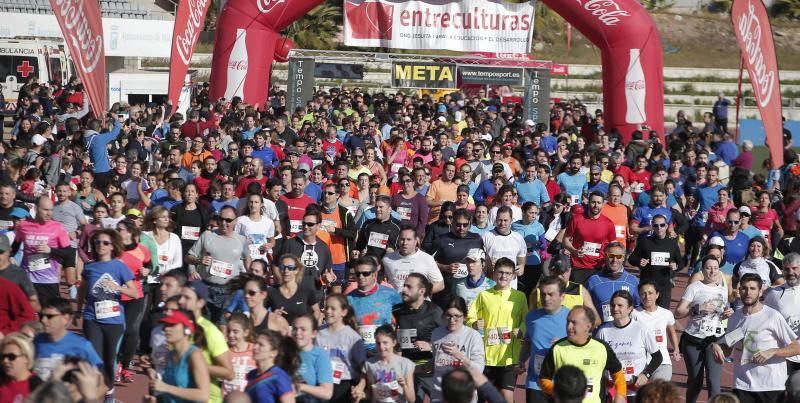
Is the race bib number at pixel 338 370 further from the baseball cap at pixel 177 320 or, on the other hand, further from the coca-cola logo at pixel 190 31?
the coca-cola logo at pixel 190 31

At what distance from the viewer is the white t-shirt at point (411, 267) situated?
9750 millimetres

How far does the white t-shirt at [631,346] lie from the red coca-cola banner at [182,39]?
12917 millimetres

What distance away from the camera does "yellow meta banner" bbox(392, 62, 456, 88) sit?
78.4 ft

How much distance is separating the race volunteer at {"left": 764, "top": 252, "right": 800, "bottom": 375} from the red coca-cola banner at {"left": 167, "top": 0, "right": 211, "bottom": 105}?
12779 millimetres

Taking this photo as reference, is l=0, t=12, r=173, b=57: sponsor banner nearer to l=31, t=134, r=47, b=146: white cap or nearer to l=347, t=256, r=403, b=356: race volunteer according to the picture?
l=31, t=134, r=47, b=146: white cap

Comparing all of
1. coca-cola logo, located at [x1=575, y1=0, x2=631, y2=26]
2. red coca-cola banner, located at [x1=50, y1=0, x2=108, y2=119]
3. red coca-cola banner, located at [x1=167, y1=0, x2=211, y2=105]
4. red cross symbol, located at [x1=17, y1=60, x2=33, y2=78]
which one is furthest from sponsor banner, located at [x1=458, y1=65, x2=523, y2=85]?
red cross symbol, located at [x1=17, y1=60, x2=33, y2=78]

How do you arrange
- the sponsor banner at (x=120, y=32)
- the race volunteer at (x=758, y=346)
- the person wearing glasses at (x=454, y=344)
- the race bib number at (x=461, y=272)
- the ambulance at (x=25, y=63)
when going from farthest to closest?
the sponsor banner at (x=120, y=32)
the ambulance at (x=25, y=63)
the race bib number at (x=461, y=272)
the race volunteer at (x=758, y=346)
the person wearing glasses at (x=454, y=344)

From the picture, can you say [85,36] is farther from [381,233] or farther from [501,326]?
[501,326]

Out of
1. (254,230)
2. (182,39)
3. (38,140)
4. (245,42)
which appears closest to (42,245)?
(254,230)

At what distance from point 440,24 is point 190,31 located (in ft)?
20.0

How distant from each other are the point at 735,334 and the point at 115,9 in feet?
106

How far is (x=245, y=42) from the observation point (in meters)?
22.5

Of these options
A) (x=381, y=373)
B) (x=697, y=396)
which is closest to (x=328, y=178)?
(x=697, y=396)

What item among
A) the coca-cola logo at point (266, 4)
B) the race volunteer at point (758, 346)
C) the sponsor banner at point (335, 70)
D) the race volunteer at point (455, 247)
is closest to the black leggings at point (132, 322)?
the race volunteer at point (455, 247)
